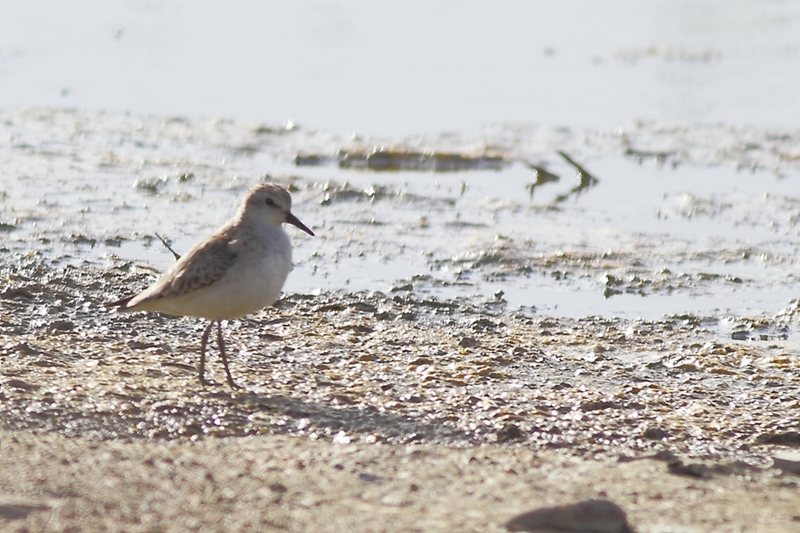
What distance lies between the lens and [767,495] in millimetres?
4082

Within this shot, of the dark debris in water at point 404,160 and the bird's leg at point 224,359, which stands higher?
the dark debris in water at point 404,160

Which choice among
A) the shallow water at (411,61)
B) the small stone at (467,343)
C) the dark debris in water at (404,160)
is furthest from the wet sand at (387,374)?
the shallow water at (411,61)

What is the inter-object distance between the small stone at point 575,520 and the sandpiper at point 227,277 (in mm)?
1901

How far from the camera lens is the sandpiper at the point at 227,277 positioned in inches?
207

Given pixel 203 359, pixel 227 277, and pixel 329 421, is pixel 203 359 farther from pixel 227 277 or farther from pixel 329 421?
pixel 329 421

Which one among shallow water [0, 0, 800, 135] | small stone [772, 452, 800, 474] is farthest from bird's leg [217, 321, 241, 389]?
shallow water [0, 0, 800, 135]

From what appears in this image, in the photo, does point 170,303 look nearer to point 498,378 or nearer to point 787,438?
point 498,378

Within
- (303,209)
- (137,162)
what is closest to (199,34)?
(137,162)

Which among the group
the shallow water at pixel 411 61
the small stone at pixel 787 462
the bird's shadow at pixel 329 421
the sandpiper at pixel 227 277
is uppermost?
the shallow water at pixel 411 61

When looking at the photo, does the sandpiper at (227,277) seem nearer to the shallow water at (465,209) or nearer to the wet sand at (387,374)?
the wet sand at (387,374)

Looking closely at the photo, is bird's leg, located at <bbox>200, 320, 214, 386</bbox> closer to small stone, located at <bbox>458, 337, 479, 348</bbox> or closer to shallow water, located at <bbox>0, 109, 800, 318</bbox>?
small stone, located at <bbox>458, 337, 479, 348</bbox>

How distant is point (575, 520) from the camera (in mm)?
3643

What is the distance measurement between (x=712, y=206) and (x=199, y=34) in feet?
32.0

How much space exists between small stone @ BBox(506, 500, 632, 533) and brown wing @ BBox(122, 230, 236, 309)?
2128mm
